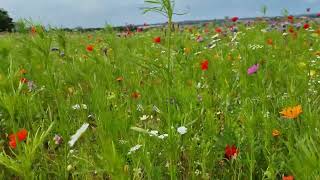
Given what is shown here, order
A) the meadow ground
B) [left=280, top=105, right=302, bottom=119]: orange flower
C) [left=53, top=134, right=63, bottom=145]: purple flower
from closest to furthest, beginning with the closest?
the meadow ground, [left=280, top=105, right=302, bottom=119]: orange flower, [left=53, top=134, right=63, bottom=145]: purple flower

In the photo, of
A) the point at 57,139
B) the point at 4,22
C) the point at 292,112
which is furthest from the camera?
the point at 4,22

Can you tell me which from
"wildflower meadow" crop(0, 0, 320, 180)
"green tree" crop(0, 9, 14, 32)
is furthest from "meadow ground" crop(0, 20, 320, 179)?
"green tree" crop(0, 9, 14, 32)

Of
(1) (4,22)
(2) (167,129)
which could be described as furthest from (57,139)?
(1) (4,22)

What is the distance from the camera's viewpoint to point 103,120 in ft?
7.02

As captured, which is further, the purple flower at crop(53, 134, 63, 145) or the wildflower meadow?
the purple flower at crop(53, 134, 63, 145)

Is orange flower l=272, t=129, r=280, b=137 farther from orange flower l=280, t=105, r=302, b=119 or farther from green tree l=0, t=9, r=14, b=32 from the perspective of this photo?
green tree l=0, t=9, r=14, b=32

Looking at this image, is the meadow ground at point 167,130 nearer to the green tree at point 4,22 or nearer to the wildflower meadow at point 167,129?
the wildflower meadow at point 167,129

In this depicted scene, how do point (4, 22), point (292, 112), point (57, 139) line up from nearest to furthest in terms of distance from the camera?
point (292, 112), point (57, 139), point (4, 22)

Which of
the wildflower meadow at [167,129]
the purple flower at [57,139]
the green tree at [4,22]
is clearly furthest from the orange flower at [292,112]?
the green tree at [4,22]

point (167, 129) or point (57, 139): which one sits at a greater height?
point (167, 129)

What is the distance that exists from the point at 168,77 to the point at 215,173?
532mm

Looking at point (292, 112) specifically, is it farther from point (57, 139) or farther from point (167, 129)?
point (57, 139)

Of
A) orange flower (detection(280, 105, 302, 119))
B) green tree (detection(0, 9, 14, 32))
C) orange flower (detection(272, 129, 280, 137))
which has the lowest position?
green tree (detection(0, 9, 14, 32))

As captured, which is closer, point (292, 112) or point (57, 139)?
point (292, 112)
